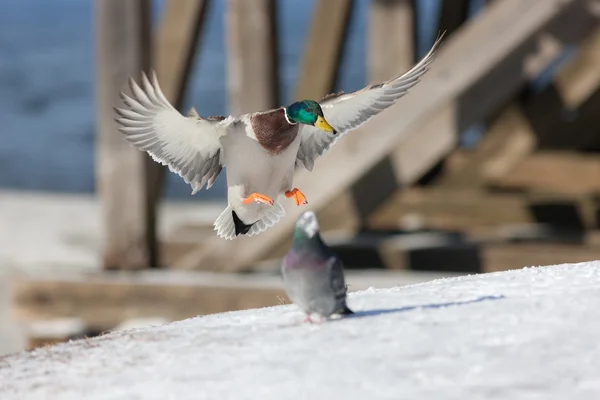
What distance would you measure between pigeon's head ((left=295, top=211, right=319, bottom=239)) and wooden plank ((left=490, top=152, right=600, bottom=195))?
562cm

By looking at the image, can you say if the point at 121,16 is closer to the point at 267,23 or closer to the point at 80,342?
the point at 267,23

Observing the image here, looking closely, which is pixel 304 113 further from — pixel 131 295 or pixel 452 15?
pixel 452 15

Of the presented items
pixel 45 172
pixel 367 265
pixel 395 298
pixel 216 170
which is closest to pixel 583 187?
pixel 367 265

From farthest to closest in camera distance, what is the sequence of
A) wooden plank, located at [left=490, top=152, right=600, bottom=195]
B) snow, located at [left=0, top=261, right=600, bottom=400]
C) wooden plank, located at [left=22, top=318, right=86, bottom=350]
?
wooden plank, located at [left=490, top=152, right=600, bottom=195]
wooden plank, located at [left=22, top=318, right=86, bottom=350]
snow, located at [left=0, top=261, right=600, bottom=400]

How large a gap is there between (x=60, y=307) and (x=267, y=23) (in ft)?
6.51

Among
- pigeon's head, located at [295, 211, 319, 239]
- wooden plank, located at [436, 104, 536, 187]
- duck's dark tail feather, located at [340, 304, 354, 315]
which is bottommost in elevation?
duck's dark tail feather, located at [340, 304, 354, 315]

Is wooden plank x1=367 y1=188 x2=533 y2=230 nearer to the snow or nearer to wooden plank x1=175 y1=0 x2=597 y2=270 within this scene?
wooden plank x1=175 y1=0 x2=597 y2=270

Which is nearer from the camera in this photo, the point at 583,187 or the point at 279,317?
the point at 279,317

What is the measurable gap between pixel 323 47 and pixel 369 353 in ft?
18.2

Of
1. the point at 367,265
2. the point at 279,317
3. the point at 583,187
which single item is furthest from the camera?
the point at 583,187

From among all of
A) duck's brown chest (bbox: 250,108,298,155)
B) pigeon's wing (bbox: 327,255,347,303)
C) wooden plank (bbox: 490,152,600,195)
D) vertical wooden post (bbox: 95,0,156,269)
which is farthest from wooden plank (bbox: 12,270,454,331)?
duck's brown chest (bbox: 250,108,298,155)

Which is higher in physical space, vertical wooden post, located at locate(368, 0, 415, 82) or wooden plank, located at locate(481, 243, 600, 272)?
vertical wooden post, located at locate(368, 0, 415, 82)

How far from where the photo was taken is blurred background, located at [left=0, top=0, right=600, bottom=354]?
6559 millimetres

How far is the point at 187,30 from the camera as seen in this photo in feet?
24.7
